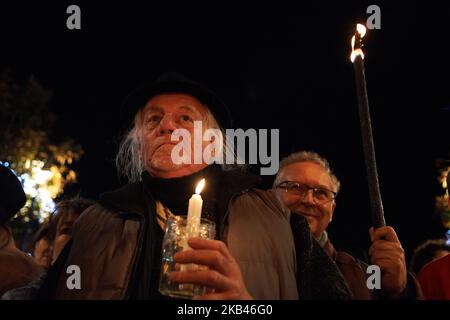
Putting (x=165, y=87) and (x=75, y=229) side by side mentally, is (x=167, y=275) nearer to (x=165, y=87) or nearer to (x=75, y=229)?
(x=75, y=229)

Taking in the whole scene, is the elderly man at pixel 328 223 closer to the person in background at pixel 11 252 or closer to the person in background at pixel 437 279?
the person in background at pixel 437 279

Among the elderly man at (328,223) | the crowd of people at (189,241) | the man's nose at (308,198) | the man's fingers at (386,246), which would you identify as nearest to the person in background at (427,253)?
the elderly man at (328,223)

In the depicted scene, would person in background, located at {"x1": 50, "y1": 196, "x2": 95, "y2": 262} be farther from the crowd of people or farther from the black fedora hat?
the black fedora hat

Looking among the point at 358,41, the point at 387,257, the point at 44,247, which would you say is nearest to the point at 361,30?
the point at 358,41

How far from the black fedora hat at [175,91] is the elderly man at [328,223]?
1061 millimetres

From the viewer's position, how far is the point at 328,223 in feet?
15.1

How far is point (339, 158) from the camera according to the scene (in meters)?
14.4

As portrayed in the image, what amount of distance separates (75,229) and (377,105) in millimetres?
10933

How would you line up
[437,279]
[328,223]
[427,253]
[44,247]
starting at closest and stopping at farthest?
[437,279], [328,223], [44,247], [427,253]

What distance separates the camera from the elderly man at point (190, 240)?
2.28 metres

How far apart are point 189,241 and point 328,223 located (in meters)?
3.08

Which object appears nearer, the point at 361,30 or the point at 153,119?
the point at 361,30

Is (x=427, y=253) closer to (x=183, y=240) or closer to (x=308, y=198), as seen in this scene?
(x=308, y=198)

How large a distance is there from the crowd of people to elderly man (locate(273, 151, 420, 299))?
10 millimetres
